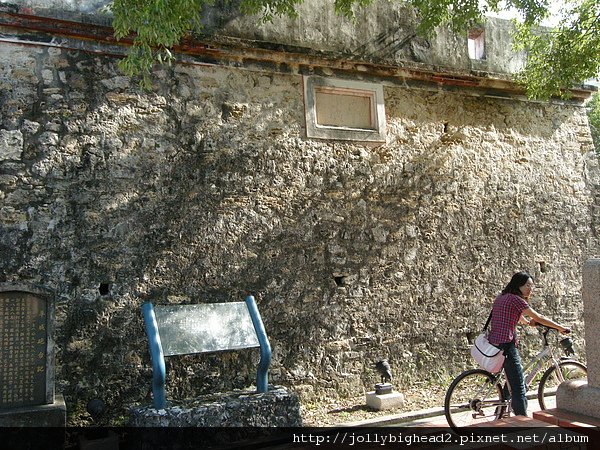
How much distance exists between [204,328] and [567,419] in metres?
3.02

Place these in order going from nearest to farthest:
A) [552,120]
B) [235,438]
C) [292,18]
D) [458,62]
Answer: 1. [235,438]
2. [292,18]
3. [458,62]
4. [552,120]

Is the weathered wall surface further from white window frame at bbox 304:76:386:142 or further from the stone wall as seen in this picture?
the stone wall

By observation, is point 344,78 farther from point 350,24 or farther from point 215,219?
point 215,219

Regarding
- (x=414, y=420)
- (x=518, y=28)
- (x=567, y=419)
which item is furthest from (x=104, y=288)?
(x=518, y=28)

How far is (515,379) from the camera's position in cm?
448

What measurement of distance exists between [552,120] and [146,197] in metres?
5.84

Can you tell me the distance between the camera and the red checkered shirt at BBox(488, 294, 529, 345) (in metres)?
4.54

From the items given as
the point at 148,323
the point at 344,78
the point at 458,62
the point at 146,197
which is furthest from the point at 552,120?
the point at 148,323

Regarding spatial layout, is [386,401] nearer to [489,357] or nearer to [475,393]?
[475,393]

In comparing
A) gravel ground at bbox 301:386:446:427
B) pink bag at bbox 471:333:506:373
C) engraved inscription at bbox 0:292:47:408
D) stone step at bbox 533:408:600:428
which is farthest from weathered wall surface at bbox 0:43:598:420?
stone step at bbox 533:408:600:428

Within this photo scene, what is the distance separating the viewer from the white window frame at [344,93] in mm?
6363

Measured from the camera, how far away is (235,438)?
462 cm

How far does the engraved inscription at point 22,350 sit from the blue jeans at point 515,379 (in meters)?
3.80

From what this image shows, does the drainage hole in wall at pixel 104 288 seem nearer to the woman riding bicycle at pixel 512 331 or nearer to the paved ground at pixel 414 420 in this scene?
the paved ground at pixel 414 420
